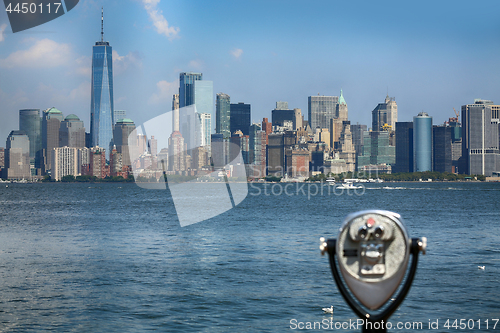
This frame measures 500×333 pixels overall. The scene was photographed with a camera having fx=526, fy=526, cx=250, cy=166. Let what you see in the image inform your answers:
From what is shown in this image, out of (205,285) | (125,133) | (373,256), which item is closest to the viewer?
(373,256)

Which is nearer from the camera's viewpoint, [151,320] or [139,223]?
[151,320]

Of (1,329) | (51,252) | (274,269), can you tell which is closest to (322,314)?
(274,269)

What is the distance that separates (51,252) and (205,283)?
1330cm

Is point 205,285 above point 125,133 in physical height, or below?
below

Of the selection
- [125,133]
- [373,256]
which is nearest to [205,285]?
[373,256]

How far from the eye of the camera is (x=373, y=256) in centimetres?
386

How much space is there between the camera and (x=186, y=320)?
14969 millimetres

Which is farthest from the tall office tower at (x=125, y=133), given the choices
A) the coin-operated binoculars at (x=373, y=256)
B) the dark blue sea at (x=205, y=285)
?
the coin-operated binoculars at (x=373, y=256)

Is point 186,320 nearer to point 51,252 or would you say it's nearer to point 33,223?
point 51,252

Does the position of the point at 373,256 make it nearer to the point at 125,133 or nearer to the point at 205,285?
the point at 205,285

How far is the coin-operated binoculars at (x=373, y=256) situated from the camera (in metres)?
3.80

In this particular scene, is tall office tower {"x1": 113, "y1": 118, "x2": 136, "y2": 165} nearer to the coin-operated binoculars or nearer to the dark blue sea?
the dark blue sea

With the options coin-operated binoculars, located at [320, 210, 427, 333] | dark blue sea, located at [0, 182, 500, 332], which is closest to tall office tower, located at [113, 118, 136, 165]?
dark blue sea, located at [0, 182, 500, 332]

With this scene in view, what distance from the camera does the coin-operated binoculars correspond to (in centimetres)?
380
